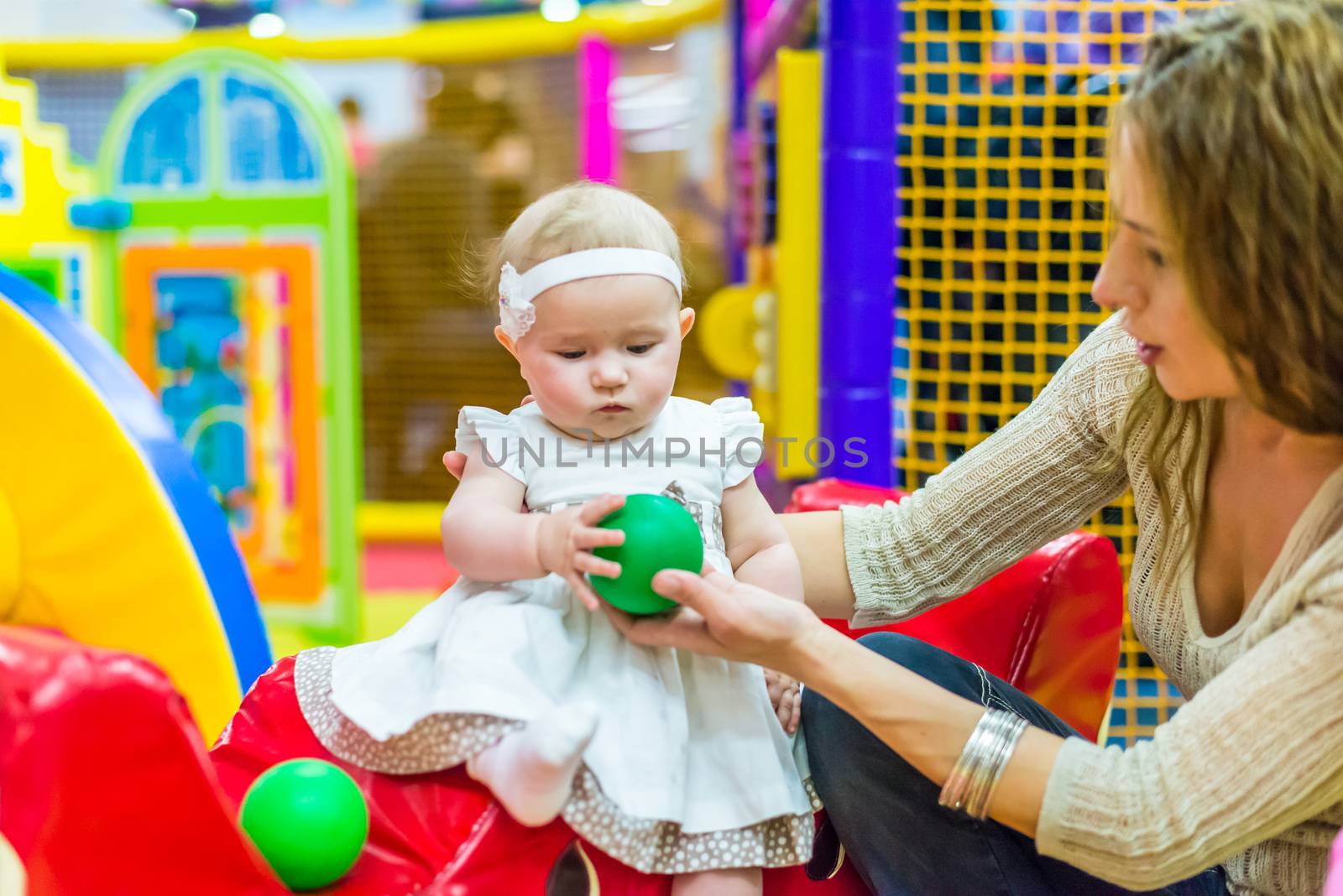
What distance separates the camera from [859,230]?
2320 millimetres

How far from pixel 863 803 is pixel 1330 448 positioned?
22.5 inches

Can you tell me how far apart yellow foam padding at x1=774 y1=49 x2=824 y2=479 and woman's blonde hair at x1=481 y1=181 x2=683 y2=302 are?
116 centimetres

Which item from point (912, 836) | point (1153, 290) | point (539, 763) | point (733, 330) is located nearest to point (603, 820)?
point (539, 763)

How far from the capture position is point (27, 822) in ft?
3.14

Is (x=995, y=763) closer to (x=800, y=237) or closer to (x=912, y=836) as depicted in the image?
(x=912, y=836)

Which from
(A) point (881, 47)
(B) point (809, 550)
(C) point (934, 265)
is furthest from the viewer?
(C) point (934, 265)

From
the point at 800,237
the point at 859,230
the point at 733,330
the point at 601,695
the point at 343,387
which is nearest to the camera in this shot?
the point at 601,695

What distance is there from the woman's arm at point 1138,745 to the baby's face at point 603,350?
8.9 inches

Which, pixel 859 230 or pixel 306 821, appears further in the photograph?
pixel 859 230

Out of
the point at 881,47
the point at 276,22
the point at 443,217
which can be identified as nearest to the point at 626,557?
the point at 881,47

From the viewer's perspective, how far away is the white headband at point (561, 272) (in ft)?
3.99

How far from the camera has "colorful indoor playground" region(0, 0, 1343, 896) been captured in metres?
1.11

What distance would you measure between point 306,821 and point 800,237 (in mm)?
1622

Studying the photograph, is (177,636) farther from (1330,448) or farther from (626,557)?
(1330,448)
